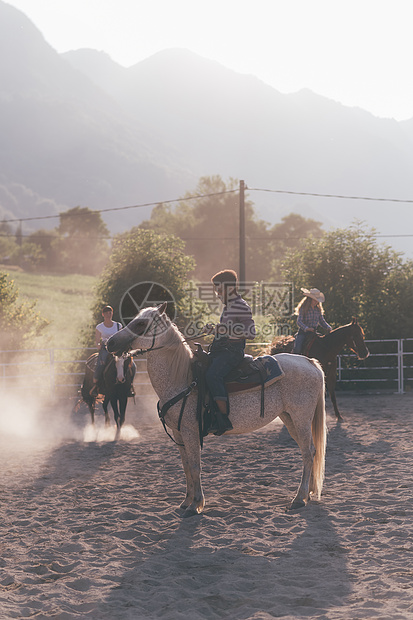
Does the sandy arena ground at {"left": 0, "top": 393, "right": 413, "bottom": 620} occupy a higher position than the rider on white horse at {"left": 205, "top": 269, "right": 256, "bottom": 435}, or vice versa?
the rider on white horse at {"left": 205, "top": 269, "right": 256, "bottom": 435}

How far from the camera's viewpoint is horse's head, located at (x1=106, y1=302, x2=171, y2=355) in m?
5.94

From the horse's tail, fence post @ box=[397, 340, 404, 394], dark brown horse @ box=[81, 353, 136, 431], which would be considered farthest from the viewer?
fence post @ box=[397, 340, 404, 394]

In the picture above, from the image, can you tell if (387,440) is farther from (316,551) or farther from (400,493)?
(316,551)

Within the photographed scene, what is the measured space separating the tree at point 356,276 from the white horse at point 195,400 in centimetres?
1198

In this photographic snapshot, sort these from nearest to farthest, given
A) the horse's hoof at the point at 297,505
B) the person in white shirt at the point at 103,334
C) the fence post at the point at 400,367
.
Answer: the horse's hoof at the point at 297,505
the person in white shirt at the point at 103,334
the fence post at the point at 400,367

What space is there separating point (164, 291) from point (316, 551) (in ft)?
48.7

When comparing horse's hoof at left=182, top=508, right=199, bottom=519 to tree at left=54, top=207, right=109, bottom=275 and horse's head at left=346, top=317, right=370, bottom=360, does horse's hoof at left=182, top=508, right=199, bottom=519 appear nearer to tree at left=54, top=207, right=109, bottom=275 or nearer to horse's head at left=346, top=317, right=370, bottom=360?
horse's head at left=346, top=317, right=370, bottom=360

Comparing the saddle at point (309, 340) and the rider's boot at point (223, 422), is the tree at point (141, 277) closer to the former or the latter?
the saddle at point (309, 340)

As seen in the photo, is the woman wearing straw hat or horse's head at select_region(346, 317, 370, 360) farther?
horse's head at select_region(346, 317, 370, 360)

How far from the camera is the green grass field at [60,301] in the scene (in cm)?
Result: 3652

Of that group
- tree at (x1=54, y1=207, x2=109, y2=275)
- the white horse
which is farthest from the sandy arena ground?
tree at (x1=54, y1=207, x2=109, y2=275)

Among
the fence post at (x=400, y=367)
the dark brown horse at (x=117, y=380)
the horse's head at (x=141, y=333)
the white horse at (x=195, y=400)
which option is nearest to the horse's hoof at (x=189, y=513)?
the white horse at (x=195, y=400)

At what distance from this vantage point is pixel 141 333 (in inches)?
238

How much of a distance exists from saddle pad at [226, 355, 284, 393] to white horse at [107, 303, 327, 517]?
0.27 ft
